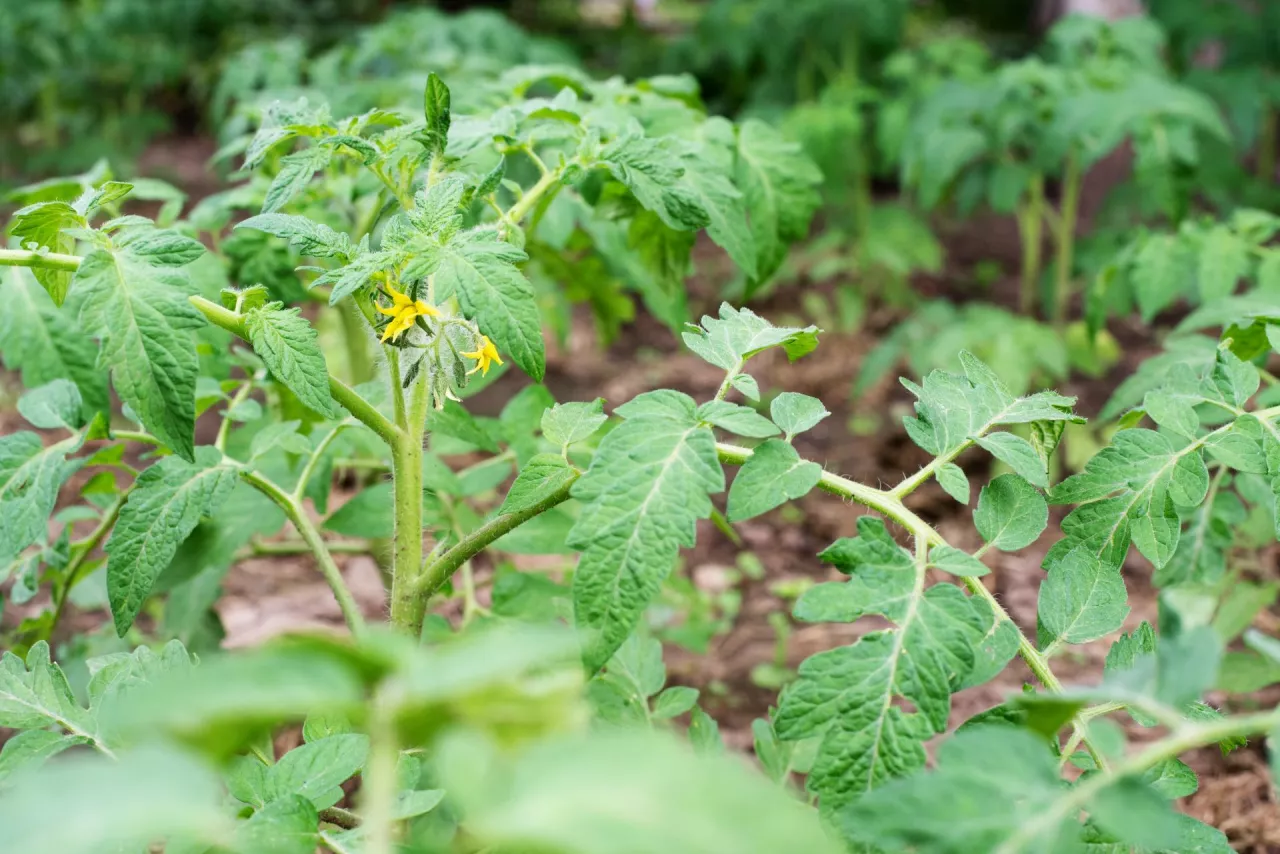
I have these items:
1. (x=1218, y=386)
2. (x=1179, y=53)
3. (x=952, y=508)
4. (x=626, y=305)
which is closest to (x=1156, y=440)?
(x=1218, y=386)

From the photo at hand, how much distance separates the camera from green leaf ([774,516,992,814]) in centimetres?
94

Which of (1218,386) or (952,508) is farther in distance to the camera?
(952,508)

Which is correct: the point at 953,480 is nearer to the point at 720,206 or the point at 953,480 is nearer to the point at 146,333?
the point at 720,206

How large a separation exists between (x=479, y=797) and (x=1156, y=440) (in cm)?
99

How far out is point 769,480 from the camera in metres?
1.06

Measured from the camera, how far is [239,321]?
1193mm

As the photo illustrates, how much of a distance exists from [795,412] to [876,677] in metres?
0.30

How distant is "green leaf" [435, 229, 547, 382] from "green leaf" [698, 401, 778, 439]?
20 cm

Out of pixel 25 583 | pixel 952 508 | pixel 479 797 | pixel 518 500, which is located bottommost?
pixel 952 508

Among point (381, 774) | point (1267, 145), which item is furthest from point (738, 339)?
point (1267, 145)

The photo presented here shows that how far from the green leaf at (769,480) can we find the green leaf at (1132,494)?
34 cm

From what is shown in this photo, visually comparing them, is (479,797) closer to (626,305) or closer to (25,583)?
(25,583)

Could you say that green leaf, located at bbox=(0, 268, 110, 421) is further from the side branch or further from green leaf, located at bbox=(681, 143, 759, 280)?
green leaf, located at bbox=(681, 143, 759, 280)

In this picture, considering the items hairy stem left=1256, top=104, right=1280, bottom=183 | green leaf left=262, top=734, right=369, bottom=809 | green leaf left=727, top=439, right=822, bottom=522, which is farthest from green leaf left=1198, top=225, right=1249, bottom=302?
hairy stem left=1256, top=104, right=1280, bottom=183
